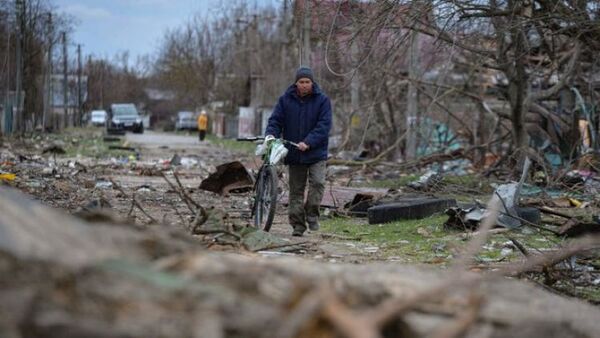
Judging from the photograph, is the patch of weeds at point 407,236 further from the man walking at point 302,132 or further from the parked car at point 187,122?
the parked car at point 187,122

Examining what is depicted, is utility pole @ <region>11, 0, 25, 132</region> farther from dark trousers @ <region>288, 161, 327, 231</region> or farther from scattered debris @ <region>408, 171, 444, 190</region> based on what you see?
dark trousers @ <region>288, 161, 327, 231</region>

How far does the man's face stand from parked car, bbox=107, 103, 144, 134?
5225 centimetres

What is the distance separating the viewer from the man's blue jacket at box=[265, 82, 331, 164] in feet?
32.6

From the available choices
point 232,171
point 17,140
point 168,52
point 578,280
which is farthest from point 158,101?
point 578,280

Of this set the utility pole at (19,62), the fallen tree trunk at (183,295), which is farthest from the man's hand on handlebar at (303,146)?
the utility pole at (19,62)

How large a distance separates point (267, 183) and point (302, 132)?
679mm

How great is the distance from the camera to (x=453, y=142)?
24250 millimetres

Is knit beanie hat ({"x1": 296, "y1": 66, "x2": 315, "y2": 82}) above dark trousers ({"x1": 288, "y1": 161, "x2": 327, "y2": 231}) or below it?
above

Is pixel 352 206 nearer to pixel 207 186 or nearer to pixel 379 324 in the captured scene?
pixel 207 186

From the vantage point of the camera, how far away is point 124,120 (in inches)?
2488

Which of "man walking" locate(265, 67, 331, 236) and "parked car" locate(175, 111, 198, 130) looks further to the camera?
"parked car" locate(175, 111, 198, 130)

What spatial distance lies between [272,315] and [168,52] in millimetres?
79429

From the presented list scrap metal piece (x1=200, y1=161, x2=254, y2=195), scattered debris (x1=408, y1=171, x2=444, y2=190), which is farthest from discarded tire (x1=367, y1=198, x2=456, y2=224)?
scrap metal piece (x1=200, y1=161, x2=254, y2=195)

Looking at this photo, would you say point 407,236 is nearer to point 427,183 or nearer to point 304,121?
point 304,121
